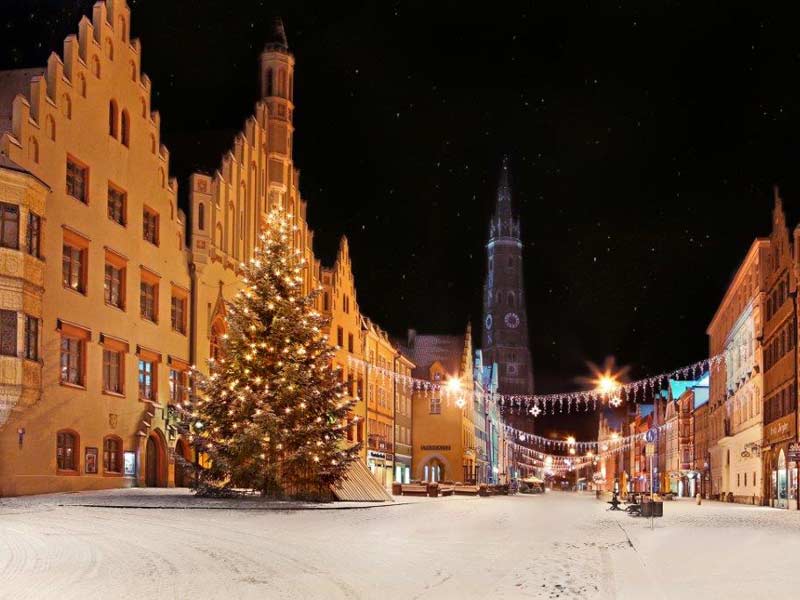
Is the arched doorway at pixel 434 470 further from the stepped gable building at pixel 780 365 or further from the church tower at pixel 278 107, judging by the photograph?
the church tower at pixel 278 107

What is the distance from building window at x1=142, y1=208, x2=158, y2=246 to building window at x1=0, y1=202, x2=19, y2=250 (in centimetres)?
1040

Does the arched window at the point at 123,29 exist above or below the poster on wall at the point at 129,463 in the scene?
above

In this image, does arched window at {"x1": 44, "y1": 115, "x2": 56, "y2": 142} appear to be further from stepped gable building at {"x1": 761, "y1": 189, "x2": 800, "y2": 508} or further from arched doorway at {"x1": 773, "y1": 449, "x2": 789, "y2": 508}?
arched doorway at {"x1": 773, "y1": 449, "x2": 789, "y2": 508}

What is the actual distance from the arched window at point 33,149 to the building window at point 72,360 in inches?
231

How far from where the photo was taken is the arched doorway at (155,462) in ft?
137

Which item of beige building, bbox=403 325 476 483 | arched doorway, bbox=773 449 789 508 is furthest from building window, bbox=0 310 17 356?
beige building, bbox=403 325 476 483

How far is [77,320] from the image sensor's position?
118 ft

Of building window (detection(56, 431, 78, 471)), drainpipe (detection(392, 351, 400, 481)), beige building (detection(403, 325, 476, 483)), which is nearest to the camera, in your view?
building window (detection(56, 431, 78, 471))

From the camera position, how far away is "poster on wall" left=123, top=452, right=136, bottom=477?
129 ft

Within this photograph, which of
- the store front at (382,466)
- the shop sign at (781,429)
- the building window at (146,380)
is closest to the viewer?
the building window at (146,380)

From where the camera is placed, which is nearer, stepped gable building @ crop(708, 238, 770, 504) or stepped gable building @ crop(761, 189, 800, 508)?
stepped gable building @ crop(761, 189, 800, 508)

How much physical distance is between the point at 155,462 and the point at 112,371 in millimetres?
5005

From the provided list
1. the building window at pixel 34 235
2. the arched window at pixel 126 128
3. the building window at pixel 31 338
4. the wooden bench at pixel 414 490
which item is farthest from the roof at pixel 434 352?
the building window at pixel 34 235

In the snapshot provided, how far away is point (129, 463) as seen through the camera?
39.6 m
